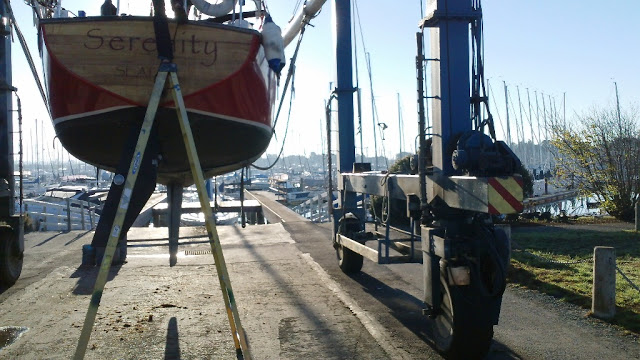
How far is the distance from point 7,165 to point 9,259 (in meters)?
1.65

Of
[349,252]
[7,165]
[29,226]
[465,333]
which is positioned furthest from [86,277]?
[29,226]

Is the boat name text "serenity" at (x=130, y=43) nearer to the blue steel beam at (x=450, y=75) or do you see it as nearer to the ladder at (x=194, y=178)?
the ladder at (x=194, y=178)

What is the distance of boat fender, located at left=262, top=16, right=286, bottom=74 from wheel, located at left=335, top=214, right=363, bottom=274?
11.9ft

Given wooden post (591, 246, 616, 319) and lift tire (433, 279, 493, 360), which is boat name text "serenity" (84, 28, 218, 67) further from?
wooden post (591, 246, 616, 319)

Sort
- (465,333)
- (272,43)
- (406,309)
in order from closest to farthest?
(465,333), (272,43), (406,309)

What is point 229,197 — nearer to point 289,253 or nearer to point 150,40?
point 289,253

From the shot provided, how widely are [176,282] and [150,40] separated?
494cm

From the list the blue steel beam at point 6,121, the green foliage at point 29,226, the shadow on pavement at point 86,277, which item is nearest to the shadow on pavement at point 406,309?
the shadow on pavement at point 86,277

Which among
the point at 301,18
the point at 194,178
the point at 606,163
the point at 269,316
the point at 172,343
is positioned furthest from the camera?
the point at 606,163

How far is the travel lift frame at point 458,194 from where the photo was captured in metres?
4.54

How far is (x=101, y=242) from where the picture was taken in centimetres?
418

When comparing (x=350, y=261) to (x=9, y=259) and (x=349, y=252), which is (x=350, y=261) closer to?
(x=349, y=252)

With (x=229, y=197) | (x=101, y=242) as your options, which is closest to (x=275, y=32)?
(x=101, y=242)

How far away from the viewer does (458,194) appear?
4695 millimetres
